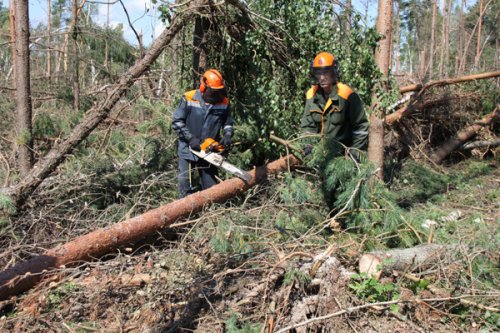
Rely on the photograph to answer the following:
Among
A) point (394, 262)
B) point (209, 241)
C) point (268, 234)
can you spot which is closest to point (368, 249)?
point (394, 262)

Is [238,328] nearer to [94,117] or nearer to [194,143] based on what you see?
[194,143]

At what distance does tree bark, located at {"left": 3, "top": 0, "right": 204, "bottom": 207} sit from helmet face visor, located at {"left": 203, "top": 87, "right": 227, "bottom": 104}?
0.78 metres

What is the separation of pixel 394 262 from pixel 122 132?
194 inches

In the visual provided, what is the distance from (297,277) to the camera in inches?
115

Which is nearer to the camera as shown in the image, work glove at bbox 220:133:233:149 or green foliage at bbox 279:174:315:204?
green foliage at bbox 279:174:315:204

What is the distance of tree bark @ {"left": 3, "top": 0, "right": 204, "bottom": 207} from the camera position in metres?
4.43

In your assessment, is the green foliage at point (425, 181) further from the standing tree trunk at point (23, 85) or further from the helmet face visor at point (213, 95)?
the standing tree trunk at point (23, 85)

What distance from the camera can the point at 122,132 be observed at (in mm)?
6863

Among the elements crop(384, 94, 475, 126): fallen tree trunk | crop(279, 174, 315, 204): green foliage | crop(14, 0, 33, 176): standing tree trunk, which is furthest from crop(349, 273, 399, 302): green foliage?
crop(384, 94, 475, 126): fallen tree trunk

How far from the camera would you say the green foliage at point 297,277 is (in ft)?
9.47

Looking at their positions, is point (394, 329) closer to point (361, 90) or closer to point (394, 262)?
point (394, 262)

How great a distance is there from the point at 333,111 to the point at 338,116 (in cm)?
7

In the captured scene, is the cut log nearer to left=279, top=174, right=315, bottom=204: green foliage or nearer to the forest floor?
the forest floor

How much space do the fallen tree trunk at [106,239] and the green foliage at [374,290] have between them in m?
1.87
